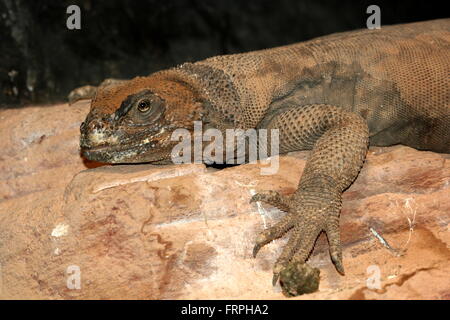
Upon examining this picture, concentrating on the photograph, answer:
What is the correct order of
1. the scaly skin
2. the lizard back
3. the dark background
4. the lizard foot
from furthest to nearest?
the dark background → the lizard back → the scaly skin → the lizard foot

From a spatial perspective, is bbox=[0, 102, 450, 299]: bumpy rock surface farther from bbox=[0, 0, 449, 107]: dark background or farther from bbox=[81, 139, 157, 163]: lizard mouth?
bbox=[0, 0, 449, 107]: dark background

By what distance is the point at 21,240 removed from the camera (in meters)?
4.64

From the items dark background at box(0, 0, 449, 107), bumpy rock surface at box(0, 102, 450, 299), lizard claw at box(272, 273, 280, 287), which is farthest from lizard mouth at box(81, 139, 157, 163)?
dark background at box(0, 0, 449, 107)

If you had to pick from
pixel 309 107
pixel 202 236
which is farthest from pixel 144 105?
pixel 309 107

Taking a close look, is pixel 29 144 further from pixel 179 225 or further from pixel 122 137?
pixel 179 225

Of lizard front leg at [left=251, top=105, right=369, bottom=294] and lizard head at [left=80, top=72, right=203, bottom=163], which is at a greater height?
lizard head at [left=80, top=72, right=203, bottom=163]

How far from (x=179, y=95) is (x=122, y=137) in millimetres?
706

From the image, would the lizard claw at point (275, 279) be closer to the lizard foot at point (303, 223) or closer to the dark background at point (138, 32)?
the lizard foot at point (303, 223)

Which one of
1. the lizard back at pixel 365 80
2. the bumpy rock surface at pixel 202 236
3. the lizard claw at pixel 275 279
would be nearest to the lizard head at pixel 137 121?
the bumpy rock surface at pixel 202 236

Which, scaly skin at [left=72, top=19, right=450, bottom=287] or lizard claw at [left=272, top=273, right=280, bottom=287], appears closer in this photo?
lizard claw at [left=272, top=273, right=280, bottom=287]

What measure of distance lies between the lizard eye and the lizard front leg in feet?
4.36

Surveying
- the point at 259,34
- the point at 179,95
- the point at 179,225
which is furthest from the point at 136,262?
the point at 259,34

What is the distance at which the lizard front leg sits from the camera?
4.38m

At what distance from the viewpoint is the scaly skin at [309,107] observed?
4.61 metres
